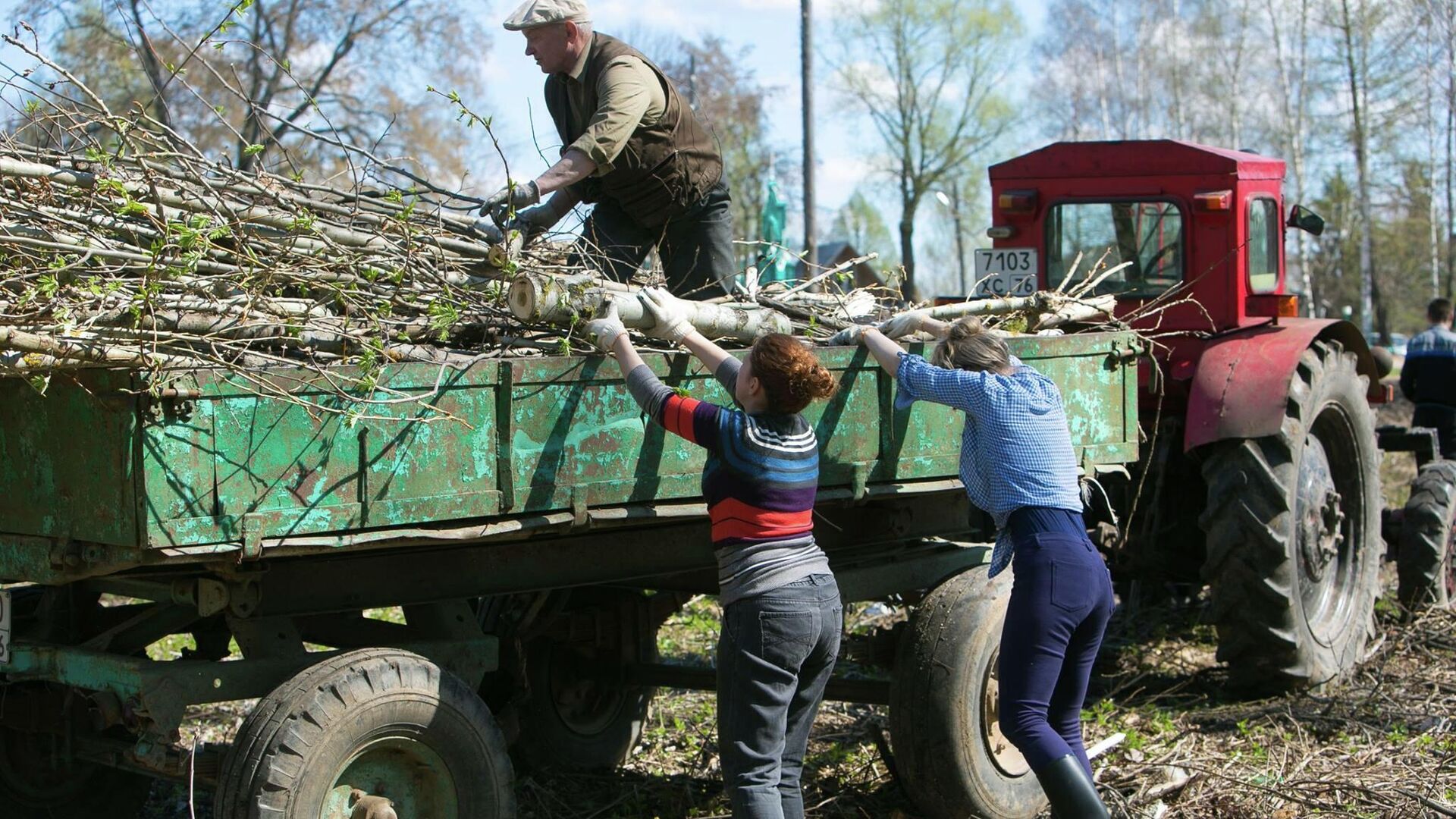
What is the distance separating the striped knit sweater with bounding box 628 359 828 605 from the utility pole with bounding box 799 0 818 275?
1126 cm

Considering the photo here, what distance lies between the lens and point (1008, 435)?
454 cm

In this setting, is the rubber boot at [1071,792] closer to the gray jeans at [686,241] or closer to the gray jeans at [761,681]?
the gray jeans at [761,681]

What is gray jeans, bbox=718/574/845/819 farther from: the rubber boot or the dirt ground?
the dirt ground

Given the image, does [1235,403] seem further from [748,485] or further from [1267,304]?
[748,485]

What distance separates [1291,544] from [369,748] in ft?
14.7

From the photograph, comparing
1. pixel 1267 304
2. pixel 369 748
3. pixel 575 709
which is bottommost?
pixel 575 709

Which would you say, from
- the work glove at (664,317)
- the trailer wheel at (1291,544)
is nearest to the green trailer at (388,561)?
the work glove at (664,317)

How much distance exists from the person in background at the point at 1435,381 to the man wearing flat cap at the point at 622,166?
5737 millimetres

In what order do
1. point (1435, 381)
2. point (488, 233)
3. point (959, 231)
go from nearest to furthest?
point (488, 233) < point (1435, 381) < point (959, 231)

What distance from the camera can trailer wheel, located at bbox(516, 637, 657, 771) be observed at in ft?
19.6

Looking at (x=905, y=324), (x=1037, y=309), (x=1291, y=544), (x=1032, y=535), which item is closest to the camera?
(x=1032, y=535)

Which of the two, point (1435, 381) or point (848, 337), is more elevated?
point (848, 337)

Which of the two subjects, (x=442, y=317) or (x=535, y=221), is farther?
(x=535, y=221)

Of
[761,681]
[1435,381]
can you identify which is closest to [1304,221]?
[1435,381]
